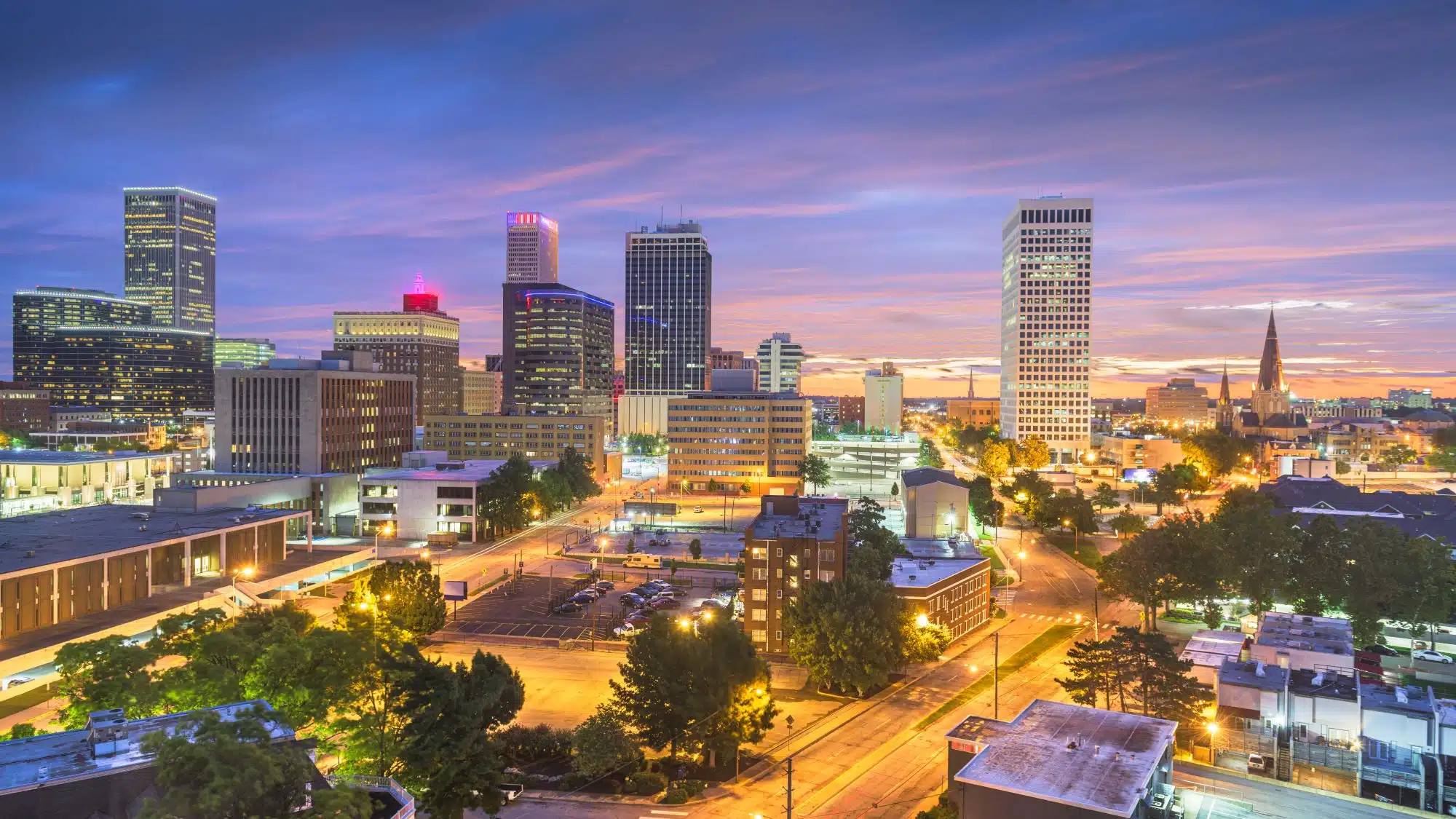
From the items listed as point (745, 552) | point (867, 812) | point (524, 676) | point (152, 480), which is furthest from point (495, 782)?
point (152, 480)

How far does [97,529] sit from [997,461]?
15101 centimetres

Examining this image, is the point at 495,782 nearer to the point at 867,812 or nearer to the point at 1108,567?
the point at 867,812

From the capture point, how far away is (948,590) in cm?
7125

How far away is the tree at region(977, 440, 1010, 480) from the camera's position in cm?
17662

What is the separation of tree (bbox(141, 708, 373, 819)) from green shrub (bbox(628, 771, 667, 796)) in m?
20.7

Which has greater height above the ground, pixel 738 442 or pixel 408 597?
pixel 738 442

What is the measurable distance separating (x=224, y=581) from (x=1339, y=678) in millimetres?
79490

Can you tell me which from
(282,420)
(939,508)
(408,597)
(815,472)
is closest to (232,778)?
(408,597)

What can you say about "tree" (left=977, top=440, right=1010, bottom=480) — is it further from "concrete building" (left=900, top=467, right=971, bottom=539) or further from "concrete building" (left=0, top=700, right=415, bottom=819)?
"concrete building" (left=0, top=700, right=415, bottom=819)

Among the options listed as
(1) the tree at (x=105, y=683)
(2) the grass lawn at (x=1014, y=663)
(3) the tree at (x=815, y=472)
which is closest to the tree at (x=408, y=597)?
(1) the tree at (x=105, y=683)

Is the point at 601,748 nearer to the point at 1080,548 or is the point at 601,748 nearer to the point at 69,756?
the point at 69,756

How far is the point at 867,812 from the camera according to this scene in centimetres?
4262

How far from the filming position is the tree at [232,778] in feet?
77.3

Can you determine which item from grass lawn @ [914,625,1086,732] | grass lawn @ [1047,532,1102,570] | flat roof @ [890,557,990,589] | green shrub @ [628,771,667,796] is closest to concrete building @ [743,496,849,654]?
flat roof @ [890,557,990,589]
